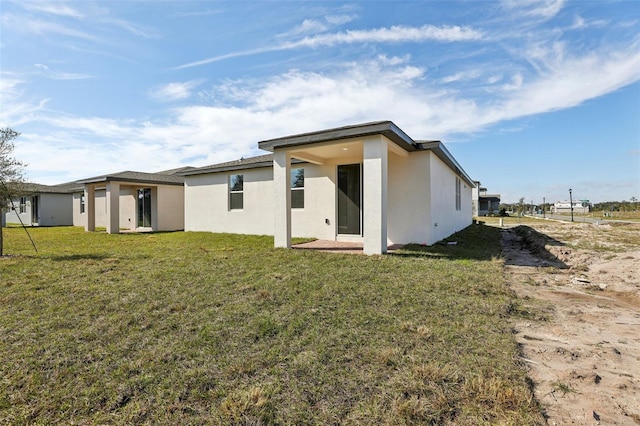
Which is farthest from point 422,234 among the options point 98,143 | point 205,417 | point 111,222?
point 111,222

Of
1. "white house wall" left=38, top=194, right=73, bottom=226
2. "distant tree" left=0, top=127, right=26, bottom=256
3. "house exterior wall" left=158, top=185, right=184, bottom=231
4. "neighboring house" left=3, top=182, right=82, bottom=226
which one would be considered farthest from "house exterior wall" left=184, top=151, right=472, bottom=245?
"white house wall" left=38, top=194, right=73, bottom=226

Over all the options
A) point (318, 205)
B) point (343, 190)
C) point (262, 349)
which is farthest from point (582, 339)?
point (318, 205)

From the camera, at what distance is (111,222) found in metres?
15.7

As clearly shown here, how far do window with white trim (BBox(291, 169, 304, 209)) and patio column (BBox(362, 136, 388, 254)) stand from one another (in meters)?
4.37

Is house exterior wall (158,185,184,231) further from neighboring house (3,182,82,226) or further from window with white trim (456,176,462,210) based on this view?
window with white trim (456,176,462,210)

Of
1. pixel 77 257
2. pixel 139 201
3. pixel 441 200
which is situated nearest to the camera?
pixel 77 257

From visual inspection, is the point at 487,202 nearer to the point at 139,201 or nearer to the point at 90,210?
the point at 139,201

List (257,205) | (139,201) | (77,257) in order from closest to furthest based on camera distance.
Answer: (77,257), (257,205), (139,201)

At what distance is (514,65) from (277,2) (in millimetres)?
7792

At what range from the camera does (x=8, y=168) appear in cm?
848

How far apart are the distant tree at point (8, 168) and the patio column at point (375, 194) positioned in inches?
393

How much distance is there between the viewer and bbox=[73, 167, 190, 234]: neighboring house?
623 inches

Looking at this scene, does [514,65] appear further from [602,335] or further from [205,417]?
[205,417]

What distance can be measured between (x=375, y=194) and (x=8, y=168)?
10.4 metres
